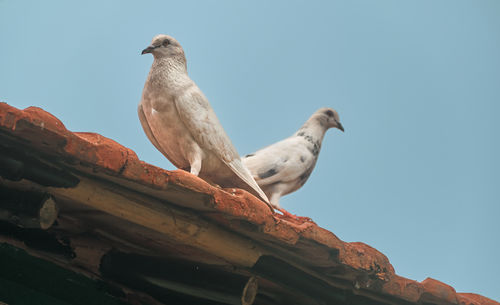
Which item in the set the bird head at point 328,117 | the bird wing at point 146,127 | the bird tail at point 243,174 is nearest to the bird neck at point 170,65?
the bird wing at point 146,127

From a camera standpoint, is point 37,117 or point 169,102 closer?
point 37,117

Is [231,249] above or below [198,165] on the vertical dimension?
below

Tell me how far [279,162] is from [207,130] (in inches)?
64.4

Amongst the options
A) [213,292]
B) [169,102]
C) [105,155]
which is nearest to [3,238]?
[105,155]

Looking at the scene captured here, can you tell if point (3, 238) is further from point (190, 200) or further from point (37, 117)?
point (190, 200)

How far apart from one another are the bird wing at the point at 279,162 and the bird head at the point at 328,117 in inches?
24.3

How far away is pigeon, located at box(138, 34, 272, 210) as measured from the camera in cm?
377

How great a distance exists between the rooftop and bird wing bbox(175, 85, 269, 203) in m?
0.83

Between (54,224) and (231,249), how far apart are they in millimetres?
865

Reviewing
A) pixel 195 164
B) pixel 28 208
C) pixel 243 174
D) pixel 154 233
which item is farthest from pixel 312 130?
pixel 28 208

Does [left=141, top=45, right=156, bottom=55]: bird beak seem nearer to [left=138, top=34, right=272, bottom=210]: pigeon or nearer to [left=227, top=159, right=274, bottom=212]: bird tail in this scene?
[left=138, top=34, right=272, bottom=210]: pigeon

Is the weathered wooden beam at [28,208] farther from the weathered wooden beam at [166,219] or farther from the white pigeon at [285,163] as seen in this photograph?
the white pigeon at [285,163]

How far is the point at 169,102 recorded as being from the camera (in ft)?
12.5

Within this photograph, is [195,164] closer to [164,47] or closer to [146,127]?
[146,127]
